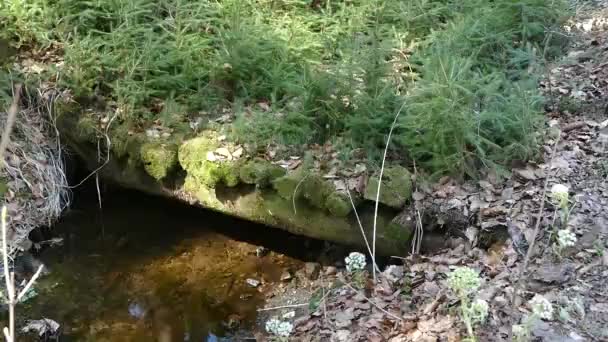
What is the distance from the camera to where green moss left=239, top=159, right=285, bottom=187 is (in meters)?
5.02

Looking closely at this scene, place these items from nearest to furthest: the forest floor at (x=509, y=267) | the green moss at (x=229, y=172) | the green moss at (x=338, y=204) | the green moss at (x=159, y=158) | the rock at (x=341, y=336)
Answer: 1. the forest floor at (x=509, y=267)
2. the rock at (x=341, y=336)
3. the green moss at (x=338, y=204)
4. the green moss at (x=229, y=172)
5. the green moss at (x=159, y=158)

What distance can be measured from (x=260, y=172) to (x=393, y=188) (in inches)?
43.8

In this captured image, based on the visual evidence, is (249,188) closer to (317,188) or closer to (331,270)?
(317,188)

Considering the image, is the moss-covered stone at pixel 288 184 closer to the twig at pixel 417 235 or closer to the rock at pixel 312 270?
the rock at pixel 312 270

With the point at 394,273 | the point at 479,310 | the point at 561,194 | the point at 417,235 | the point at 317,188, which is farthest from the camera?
the point at 317,188

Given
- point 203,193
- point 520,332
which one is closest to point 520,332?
point 520,332

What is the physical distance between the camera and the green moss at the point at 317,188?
4.90 meters

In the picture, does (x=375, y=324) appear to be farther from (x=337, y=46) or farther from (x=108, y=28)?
(x=108, y=28)

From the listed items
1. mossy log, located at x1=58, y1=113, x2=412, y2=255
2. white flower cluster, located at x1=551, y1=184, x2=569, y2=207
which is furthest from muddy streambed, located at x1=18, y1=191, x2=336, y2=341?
white flower cluster, located at x1=551, y1=184, x2=569, y2=207

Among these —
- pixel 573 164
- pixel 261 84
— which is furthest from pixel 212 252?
pixel 573 164

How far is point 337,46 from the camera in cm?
605

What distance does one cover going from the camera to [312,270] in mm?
5277

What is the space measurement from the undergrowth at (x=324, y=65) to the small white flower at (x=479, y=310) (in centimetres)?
145

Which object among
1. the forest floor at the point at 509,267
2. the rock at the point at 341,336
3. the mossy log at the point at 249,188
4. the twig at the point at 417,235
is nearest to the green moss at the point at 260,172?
the mossy log at the point at 249,188
